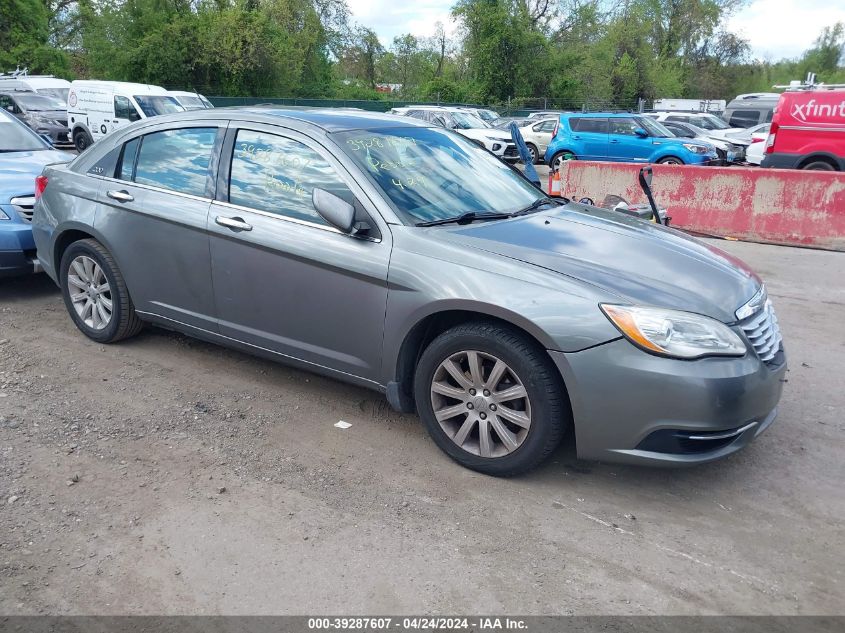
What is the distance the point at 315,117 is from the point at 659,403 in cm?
258

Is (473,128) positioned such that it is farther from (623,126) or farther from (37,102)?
(37,102)

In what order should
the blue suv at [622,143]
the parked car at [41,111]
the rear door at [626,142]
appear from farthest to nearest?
the parked car at [41,111], the rear door at [626,142], the blue suv at [622,143]

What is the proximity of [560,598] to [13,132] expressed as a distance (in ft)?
24.5

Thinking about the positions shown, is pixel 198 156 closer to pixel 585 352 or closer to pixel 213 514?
pixel 213 514

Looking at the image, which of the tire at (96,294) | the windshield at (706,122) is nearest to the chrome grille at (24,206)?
the tire at (96,294)

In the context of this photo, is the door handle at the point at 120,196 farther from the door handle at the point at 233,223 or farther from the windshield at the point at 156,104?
the windshield at the point at 156,104

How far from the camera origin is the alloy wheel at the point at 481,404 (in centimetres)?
350

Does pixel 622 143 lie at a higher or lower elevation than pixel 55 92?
lower

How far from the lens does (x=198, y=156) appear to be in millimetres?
4594

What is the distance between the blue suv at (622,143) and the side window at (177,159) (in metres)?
15.4

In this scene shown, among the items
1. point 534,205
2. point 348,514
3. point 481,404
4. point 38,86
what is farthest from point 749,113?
point 348,514

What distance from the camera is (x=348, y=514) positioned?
3.36 m

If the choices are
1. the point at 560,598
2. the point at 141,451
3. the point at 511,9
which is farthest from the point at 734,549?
the point at 511,9

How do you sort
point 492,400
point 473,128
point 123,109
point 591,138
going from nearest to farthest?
point 492,400, point 591,138, point 123,109, point 473,128
